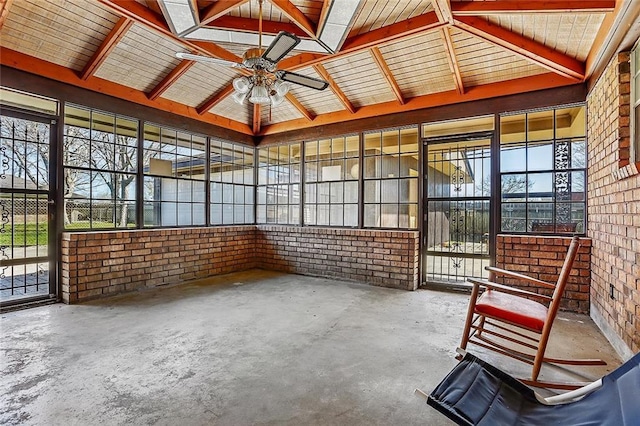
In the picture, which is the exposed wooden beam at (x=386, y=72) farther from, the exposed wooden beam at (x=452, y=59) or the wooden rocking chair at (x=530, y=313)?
the wooden rocking chair at (x=530, y=313)

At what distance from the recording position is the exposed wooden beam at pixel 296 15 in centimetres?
310

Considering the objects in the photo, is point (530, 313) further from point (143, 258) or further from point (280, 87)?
point (143, 258)

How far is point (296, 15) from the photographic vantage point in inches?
129

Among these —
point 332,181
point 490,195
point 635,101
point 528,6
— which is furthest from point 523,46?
point 332,181

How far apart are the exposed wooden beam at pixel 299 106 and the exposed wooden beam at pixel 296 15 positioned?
2.21 metres

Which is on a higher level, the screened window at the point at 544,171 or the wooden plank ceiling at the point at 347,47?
the wooden plank ceiling at the point at 347,47

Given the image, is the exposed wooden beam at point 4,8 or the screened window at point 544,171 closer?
the exposed wooden beam at point 4,8

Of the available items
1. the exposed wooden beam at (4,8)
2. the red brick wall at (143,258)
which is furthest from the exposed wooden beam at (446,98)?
the exposed wooden beam at (4,8)

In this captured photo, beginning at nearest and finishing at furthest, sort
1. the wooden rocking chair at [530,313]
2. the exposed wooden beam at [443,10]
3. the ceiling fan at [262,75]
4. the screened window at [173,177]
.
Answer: the wooden rocking chair at [530,313]
the ceiling fan at [262,75]
the exposed wooden beam at [443,10]
the screened window at [173,177]

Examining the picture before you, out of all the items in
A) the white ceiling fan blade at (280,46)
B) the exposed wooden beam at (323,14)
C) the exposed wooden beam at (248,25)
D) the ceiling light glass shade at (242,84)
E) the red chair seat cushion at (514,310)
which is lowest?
the red chair seat cushion at (514,310)

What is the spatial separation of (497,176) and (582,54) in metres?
1.65

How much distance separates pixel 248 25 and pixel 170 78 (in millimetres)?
1834

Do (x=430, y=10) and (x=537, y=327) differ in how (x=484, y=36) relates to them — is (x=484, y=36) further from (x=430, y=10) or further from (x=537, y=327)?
(x=537, y=327)

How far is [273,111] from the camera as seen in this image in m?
6.58
